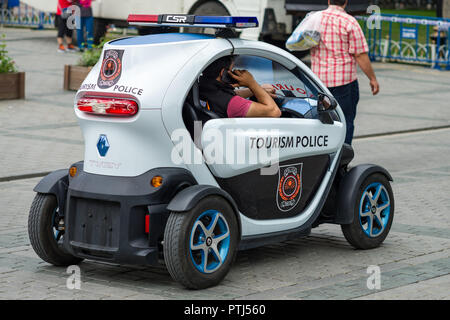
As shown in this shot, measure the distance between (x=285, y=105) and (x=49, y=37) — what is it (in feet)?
64.6

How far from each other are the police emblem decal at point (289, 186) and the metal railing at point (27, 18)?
2239 cm

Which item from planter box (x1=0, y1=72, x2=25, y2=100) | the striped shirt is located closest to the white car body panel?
the striped shirt

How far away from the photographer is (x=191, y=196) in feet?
18.7

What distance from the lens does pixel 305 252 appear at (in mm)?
6988

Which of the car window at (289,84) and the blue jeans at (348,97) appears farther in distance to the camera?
the blue jeans at (348,97)

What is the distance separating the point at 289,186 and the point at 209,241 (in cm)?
93

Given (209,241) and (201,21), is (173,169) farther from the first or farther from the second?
(201,21)

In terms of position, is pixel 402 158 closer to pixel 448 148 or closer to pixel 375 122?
pixel 448 148

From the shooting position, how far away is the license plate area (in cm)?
583

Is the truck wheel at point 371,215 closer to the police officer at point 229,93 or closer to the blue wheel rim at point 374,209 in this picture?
the blue wheel rim at point 374,209

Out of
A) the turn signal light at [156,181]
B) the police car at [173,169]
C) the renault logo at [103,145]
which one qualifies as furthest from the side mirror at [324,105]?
the renault logo at [103,145]

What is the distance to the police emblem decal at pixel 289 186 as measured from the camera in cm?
645

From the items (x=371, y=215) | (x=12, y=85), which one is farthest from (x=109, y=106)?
(x=12, y=85)

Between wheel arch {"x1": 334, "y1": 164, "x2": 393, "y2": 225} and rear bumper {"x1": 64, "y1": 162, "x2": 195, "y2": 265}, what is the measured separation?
4.52 feet
